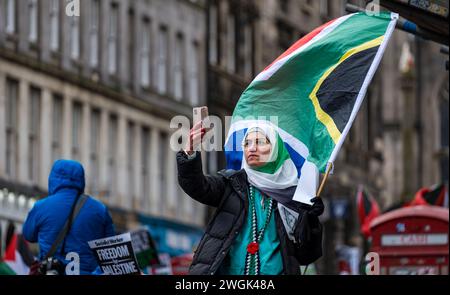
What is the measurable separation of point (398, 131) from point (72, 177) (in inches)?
2646

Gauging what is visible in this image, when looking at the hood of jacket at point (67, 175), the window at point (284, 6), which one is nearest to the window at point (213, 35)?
the window at point (284, 6)

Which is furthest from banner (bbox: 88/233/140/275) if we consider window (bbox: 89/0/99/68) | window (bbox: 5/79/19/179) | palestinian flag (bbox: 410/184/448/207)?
window (bbox: 89/0/99/68)

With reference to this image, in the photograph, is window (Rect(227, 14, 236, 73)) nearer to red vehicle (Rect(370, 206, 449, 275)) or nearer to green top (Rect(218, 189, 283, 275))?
red vehicle (Rect(370, 206, 449, 275))

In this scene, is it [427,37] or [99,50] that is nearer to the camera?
[427,37]

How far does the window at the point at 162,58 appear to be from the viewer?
5456cm

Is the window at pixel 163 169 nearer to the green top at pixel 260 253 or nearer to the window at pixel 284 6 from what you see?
the window at pixel 284 6

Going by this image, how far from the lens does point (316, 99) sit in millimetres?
13516

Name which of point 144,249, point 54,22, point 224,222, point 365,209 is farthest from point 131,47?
point 224,222

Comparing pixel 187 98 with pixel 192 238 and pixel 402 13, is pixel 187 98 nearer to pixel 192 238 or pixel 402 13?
pixel 192 238

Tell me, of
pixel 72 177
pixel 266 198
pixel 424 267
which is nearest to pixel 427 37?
pixel 72 177

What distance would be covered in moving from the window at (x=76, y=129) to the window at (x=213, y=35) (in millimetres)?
9849

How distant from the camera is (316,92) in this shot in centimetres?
1353

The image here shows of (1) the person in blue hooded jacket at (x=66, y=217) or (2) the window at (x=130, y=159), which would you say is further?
(2) the window at (x=130, y=159)
